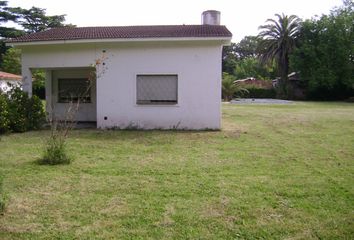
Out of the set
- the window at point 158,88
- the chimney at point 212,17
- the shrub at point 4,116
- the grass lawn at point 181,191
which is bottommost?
the grass lawn at point 181,191

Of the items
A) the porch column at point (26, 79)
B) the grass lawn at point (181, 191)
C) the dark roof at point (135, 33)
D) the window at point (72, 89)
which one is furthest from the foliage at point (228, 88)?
the grass lawn at point (181, 191)

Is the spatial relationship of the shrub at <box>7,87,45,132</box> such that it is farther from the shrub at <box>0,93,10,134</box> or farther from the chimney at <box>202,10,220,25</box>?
the chimney at <box>202,10,220,25</box>

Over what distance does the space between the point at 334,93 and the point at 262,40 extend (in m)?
11.9

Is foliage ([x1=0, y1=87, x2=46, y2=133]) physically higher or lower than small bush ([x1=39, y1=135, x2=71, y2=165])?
higher

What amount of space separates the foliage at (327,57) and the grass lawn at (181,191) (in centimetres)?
3689

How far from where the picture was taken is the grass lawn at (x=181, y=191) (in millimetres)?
4359

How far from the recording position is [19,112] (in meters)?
12.8

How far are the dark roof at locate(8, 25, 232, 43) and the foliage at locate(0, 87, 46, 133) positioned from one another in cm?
212

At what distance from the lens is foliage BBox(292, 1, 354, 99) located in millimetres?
44156

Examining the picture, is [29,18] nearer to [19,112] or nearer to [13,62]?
[13,62]

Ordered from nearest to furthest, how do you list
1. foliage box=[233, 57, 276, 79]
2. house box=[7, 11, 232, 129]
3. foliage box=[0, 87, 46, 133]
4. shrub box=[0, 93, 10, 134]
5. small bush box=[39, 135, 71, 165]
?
1. small bush box=[39, 135, 71, 165]
2. shrub box=[0, 93, 10, 134]
3. foliage box=[0, 87, 46, 133]
4. house box=[7, 11, 232, 129]
5. foliage box=[233, 57, 276, 79]

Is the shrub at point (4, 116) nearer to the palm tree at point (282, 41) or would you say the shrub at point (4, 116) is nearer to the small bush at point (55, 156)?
the small bush at point (55, 156)

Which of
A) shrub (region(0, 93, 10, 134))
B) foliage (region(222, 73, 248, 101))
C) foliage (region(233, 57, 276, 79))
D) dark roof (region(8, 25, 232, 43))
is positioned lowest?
shrub (region(0, 93, 10, 134))

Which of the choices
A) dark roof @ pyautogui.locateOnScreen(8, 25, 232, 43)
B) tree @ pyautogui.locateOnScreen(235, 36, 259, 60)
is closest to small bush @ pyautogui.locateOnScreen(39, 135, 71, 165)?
dark roof @ pyautogui.locateOnScreen(8, 25, 232, 43)
